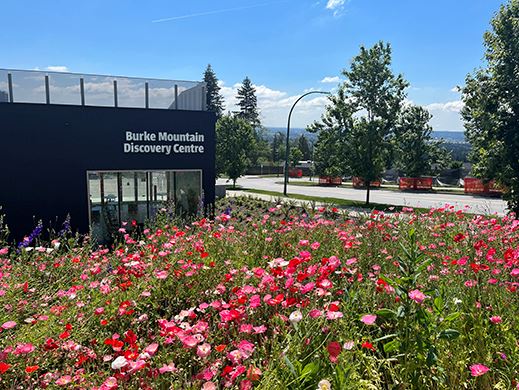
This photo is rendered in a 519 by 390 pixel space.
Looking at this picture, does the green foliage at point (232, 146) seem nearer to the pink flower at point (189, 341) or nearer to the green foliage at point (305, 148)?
the pink flower at point (189, 341)

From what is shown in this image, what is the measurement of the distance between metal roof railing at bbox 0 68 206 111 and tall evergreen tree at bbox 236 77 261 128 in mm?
77011

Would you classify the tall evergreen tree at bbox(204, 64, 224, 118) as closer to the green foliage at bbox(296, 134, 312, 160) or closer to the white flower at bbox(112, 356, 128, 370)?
the green foliage at bbox(296, 134, 312, 160)

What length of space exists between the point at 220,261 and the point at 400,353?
1.96m

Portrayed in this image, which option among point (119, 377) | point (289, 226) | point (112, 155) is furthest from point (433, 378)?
point (112, 155)

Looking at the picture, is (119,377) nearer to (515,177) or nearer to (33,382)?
(33,382)

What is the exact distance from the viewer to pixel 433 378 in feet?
6.89

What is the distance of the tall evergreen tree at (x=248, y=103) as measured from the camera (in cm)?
9150

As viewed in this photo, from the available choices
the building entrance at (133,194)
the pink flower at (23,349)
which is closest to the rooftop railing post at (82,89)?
the building entrance at (133,194)

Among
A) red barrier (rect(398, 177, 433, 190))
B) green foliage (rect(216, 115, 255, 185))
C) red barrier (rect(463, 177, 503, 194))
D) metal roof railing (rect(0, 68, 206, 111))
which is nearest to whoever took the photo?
metal roof railing (rect(0, 68, 206, 111))

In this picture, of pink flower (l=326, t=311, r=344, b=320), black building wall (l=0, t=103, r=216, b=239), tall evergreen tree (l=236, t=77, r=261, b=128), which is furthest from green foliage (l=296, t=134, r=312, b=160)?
pink flower (l=326, t=311, r=344, b=320)

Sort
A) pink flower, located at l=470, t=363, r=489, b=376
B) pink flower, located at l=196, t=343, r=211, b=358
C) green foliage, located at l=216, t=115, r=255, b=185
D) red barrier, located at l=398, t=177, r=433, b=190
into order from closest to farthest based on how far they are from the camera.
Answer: pink flower, located at l=470, t=363, r=489, b=376
pink flower, located at l=196, t=343, r=211, b=358
green foliage, located at l=216, t=115, r=255, b=185
red barrier, located at l=398, t=177, r=433, b=190

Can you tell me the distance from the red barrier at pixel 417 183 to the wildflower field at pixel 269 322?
128ft

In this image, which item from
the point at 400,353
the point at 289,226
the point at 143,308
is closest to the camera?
the point at 400,353

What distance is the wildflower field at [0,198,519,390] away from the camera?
83.4 inches
